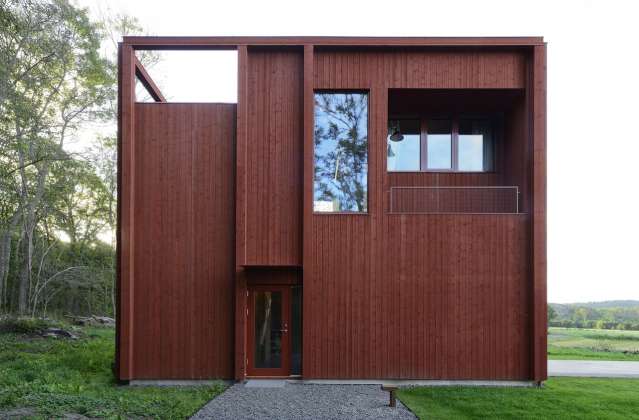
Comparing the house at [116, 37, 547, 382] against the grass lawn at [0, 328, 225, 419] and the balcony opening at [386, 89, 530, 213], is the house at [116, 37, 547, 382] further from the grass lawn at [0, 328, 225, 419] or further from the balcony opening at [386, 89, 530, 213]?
the grass lawn at [0, 328, 225, 419]

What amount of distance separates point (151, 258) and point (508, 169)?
25.4 ft

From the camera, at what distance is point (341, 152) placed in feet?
30.9

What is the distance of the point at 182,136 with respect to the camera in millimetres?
9391

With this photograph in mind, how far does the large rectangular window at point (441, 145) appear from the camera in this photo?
34.1 feet

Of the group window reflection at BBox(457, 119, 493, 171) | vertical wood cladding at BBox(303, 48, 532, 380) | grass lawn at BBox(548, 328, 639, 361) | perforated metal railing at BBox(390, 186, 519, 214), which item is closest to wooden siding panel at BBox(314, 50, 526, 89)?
vertical wood cladding at BBox(303, 48, 532, 380)

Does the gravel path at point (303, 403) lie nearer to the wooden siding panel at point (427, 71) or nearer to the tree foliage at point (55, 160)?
the wooden siding panel at point (427, 71)

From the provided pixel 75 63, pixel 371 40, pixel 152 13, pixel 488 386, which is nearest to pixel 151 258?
pixel 371 40

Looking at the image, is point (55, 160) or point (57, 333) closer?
point (57, 333)

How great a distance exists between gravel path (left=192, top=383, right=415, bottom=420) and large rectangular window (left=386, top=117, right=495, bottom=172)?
15.7 feet

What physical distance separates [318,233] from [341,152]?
5.63ft

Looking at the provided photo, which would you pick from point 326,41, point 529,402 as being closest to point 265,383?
point 529,402

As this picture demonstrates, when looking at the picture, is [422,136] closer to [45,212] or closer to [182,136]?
[182,136]

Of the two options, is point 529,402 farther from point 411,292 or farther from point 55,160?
point 55,160

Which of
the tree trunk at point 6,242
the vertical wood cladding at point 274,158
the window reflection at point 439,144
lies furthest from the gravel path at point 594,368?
the tree trunk at point 6,242
